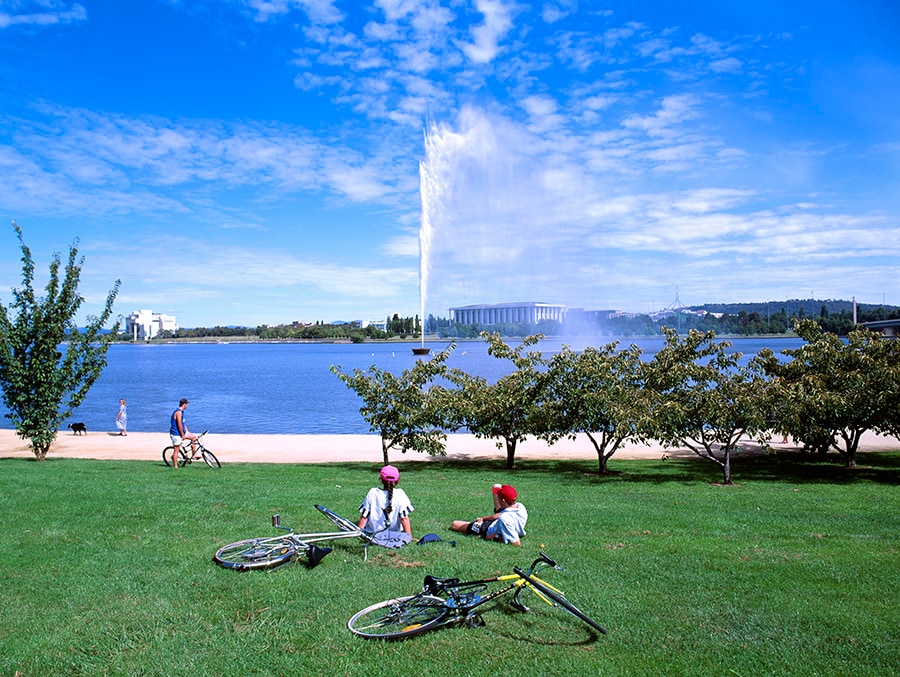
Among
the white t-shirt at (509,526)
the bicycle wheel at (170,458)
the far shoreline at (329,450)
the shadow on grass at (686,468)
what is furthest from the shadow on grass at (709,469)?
the white t-shirt at (509,526)

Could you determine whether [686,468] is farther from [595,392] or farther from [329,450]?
[329,450]

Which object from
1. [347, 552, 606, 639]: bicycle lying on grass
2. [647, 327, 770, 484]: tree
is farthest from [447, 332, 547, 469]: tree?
[347, 552, 606, 639]: bicycle lying on grass

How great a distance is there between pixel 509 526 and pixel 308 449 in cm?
1948

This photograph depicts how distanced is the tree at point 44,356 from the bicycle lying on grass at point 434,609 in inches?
652

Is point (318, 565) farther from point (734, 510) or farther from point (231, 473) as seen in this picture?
point (231, 473)

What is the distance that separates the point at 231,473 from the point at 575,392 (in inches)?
382

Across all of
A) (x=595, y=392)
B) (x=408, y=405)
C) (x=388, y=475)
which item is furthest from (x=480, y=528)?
(x=408, y=405)

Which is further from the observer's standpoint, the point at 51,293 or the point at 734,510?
the point at 51,293

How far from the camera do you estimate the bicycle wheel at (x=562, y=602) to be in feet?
20.3

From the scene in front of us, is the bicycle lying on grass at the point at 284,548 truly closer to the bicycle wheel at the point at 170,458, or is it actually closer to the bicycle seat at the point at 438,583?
the bicycle seat at the point at 438,583

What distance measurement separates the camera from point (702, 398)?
16797mm

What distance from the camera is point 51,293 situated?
20500mm

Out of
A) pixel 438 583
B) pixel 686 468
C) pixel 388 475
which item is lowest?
pixel 686 468

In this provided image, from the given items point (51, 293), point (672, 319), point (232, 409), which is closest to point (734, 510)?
point (51, 293)
